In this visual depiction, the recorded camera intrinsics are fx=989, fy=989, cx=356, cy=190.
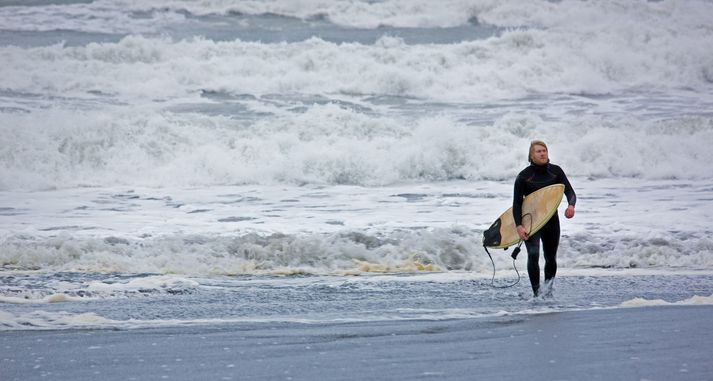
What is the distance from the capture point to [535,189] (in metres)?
7.48

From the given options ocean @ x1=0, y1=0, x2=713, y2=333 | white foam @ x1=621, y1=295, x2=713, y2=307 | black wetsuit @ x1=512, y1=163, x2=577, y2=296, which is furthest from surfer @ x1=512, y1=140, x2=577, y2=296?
white foam @ x1=621, y1=295, x2=713, y2=307

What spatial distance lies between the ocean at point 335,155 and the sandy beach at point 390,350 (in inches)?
16.1

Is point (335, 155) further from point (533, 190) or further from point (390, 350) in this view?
point (390, 350)

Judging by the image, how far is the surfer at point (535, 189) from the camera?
Answer: 7.42 meters

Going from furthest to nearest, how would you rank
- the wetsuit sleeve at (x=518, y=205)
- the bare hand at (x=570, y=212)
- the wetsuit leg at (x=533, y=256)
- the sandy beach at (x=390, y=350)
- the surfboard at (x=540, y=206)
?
the wetsuit leg at (x=533, y=256)
the wetsuit sleeve at (x=518, y=205)
the surfboard at (x=540, y=206)
the bare hand at (x=570, y=212)
the sandy beach at (x=390, y=350)

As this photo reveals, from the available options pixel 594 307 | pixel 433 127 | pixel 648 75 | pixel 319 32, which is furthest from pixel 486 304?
pixel 319 32

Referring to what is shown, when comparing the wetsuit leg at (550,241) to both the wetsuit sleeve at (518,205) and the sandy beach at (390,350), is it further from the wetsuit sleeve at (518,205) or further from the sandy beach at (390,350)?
the sandy beach at (390,350)

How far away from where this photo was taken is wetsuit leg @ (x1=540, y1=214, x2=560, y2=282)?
24.8ft

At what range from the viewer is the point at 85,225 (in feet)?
38.3

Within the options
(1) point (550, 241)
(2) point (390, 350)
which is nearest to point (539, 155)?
(1) point (550, 241)

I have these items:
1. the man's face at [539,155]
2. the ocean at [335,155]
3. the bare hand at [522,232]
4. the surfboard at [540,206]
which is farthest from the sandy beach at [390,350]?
the man's face at [539,155]

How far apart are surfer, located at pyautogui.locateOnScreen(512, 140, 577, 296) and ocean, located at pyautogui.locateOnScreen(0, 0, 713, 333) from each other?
0.33 m

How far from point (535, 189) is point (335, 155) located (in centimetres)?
1019

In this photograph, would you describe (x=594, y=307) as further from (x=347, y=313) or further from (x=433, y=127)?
(x=433, y=127)
